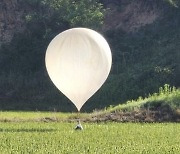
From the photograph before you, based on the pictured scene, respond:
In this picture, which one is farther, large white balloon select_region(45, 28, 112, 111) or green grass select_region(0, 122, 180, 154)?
large white balloon select_region(45, 28, 112, 111)

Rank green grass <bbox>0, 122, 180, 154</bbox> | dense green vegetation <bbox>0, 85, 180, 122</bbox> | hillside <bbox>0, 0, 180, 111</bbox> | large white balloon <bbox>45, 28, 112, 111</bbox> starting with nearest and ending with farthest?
1. green grass <bbox>0, 122, 180, 154</bbox>
2. large white balloon <bbox>45, 28, 112, 111</bbox>
3. dense green vegetation <bbox>0, 85, 180, 122</bbox>
4. hillside <bbox>0, 0, 180, 111</bbox>

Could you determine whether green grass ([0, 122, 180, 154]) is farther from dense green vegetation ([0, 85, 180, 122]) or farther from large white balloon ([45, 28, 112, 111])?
dense green vegetation ([0, 85, 180, 122])

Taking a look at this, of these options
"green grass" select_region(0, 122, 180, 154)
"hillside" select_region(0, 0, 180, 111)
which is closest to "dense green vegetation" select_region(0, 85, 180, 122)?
"green grass" select_region(0, 122, 180, 154)

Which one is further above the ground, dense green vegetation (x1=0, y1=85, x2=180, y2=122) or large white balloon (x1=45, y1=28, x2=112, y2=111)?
large white balloon (x1=45, y1=28, x2=112, y2=111)

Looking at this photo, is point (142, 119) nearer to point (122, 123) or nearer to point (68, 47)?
point (122, 123)

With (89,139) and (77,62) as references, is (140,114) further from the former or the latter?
(89,139)

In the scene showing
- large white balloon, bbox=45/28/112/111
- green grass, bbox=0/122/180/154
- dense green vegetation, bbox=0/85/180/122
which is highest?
large white balloon, bbox=45/28/112/111

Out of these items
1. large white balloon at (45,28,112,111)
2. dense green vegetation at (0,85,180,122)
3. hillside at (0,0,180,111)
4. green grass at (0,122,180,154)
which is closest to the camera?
green grass at (0,122,180,154)
